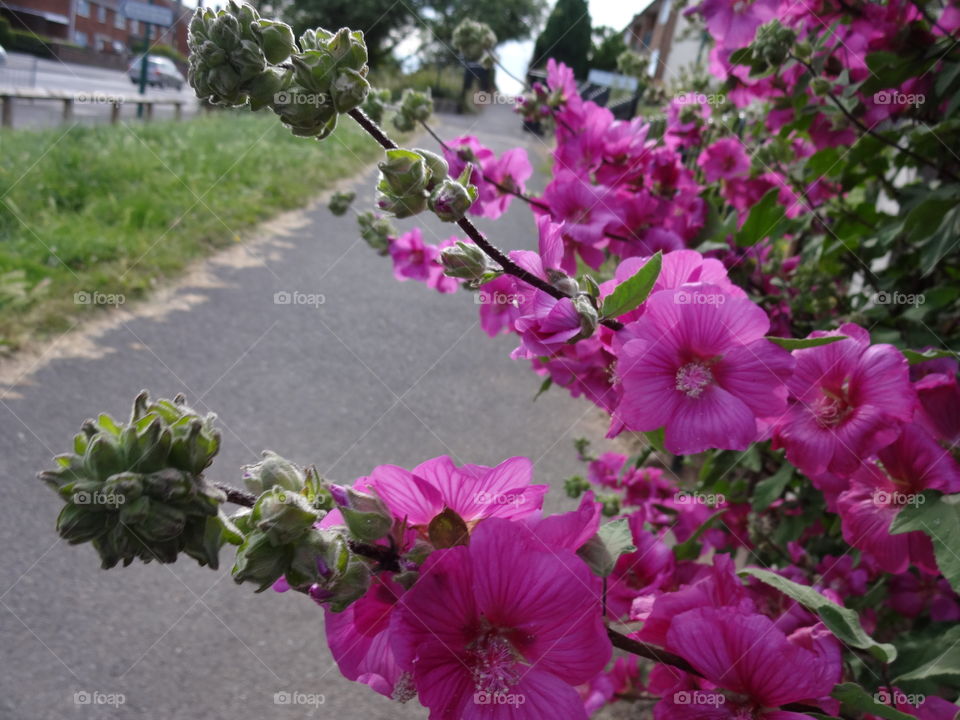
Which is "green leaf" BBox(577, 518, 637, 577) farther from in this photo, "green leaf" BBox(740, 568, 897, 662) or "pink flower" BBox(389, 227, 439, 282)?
"pink flower" BBox(389, 227, 439, 282)

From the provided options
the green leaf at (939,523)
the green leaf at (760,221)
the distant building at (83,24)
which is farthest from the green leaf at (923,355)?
the distant building at (83,24)

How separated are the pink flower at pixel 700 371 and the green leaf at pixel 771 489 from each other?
76 cm

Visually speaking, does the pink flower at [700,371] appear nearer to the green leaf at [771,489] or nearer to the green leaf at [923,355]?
the green leaf at [923,355]

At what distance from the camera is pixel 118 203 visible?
229 inches

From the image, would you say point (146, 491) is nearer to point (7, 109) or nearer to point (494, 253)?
point (494, 253)

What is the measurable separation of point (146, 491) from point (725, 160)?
1.77 metres

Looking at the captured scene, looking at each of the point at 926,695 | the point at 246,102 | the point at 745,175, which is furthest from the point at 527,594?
the point at 745,175

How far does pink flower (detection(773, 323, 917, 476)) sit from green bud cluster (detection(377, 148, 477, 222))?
1.43 ft

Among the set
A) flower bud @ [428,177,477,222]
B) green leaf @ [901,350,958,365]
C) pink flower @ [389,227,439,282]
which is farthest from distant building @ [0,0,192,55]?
green leaf @ [901,350,958,365]

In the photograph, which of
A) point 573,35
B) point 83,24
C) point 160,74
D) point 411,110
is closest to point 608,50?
point 573,35

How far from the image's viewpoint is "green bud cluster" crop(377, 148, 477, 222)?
2.38 feet

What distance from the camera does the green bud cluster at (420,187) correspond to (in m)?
0.73

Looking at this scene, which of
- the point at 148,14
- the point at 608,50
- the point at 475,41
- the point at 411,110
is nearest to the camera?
the point at 411,110

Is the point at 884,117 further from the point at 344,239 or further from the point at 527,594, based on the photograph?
the point at 344,239
